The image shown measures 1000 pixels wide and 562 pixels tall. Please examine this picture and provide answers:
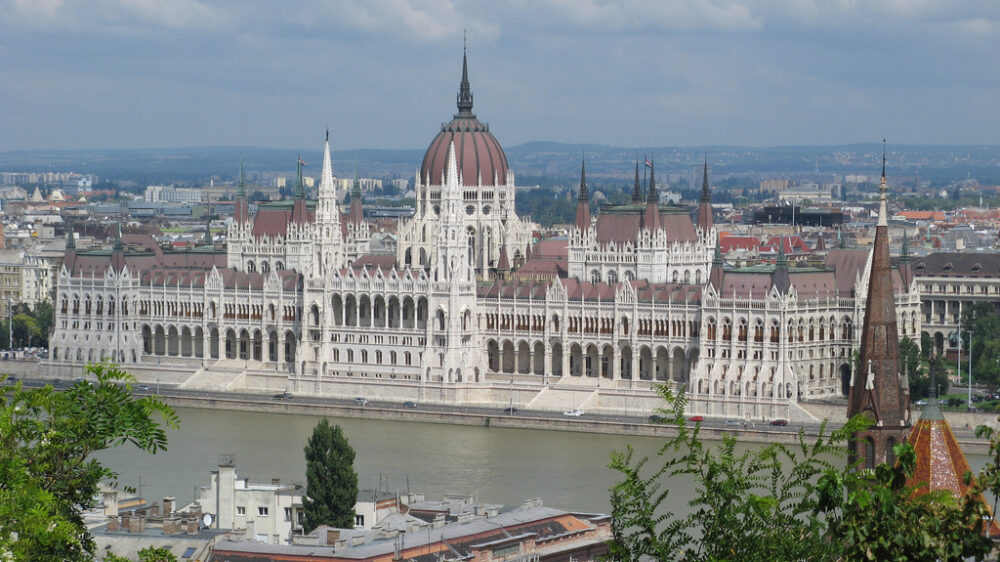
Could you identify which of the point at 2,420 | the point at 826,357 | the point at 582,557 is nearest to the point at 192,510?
the point at 582,557

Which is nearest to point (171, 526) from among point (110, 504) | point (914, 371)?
point (110, 504)

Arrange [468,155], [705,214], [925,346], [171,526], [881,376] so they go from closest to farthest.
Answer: [881,376] → [171,526] → [925,346] → [705,214] → [468,155]

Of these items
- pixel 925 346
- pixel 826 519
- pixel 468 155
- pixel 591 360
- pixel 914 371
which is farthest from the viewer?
pixel 468 155

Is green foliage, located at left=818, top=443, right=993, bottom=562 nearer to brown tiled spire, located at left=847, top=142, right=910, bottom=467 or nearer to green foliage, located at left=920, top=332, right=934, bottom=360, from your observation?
brown tiled spire, located at left=847, top=142, right=910, bottom=467

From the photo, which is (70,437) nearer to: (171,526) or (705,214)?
(171,526)

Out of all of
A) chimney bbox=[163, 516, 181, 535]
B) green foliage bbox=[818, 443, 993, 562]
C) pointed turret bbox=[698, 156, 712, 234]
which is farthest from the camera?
pointed turret bbox=[698, 156, 712, 234]

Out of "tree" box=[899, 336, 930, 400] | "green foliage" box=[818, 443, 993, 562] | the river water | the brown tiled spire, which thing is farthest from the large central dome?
"green foliage" box=[818, 443, 993, 562]

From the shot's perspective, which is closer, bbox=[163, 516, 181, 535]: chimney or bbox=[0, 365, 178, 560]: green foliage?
bbox=[0, 365, 178, 560]: green foliage
